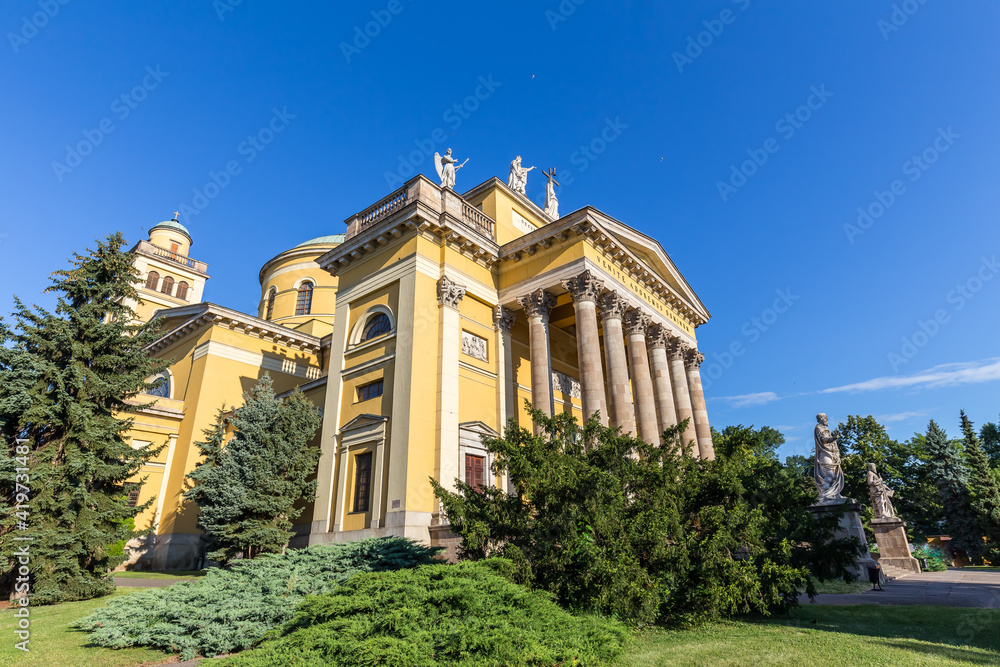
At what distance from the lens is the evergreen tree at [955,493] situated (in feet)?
124

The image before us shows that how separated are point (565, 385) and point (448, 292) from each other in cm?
776

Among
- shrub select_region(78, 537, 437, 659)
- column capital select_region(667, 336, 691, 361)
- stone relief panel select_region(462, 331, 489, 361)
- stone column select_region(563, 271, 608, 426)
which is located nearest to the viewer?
shrub select_region(78, 537, 437, 659)

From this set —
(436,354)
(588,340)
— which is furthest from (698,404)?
(436,354)

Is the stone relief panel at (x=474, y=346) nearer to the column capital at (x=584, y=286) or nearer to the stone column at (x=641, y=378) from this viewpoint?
the column capital at (x=584, y=286)

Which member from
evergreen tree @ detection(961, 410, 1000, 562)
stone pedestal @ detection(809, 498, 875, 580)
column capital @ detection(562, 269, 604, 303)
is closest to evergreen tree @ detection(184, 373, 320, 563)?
column capital @ detection(562, 269, 604, 303)

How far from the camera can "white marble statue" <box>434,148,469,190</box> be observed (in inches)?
873

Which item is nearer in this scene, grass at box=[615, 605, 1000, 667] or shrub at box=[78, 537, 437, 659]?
grass at box=[615, 605, 1000, 667]

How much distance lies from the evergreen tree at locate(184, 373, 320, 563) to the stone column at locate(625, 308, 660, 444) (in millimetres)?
12639

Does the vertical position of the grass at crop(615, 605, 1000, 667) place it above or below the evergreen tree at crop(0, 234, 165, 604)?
below

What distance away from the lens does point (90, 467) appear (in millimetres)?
12609

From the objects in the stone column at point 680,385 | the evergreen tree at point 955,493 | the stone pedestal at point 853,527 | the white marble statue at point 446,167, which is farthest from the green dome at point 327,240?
the evergreen tree at point 955,493

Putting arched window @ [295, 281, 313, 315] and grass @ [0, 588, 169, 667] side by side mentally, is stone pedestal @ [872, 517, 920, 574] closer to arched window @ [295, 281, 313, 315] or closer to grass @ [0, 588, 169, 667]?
grass @ [0, 588, 169, 667]

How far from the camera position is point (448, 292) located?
1891 centimetres

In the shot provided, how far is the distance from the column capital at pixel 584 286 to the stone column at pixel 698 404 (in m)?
9.66
